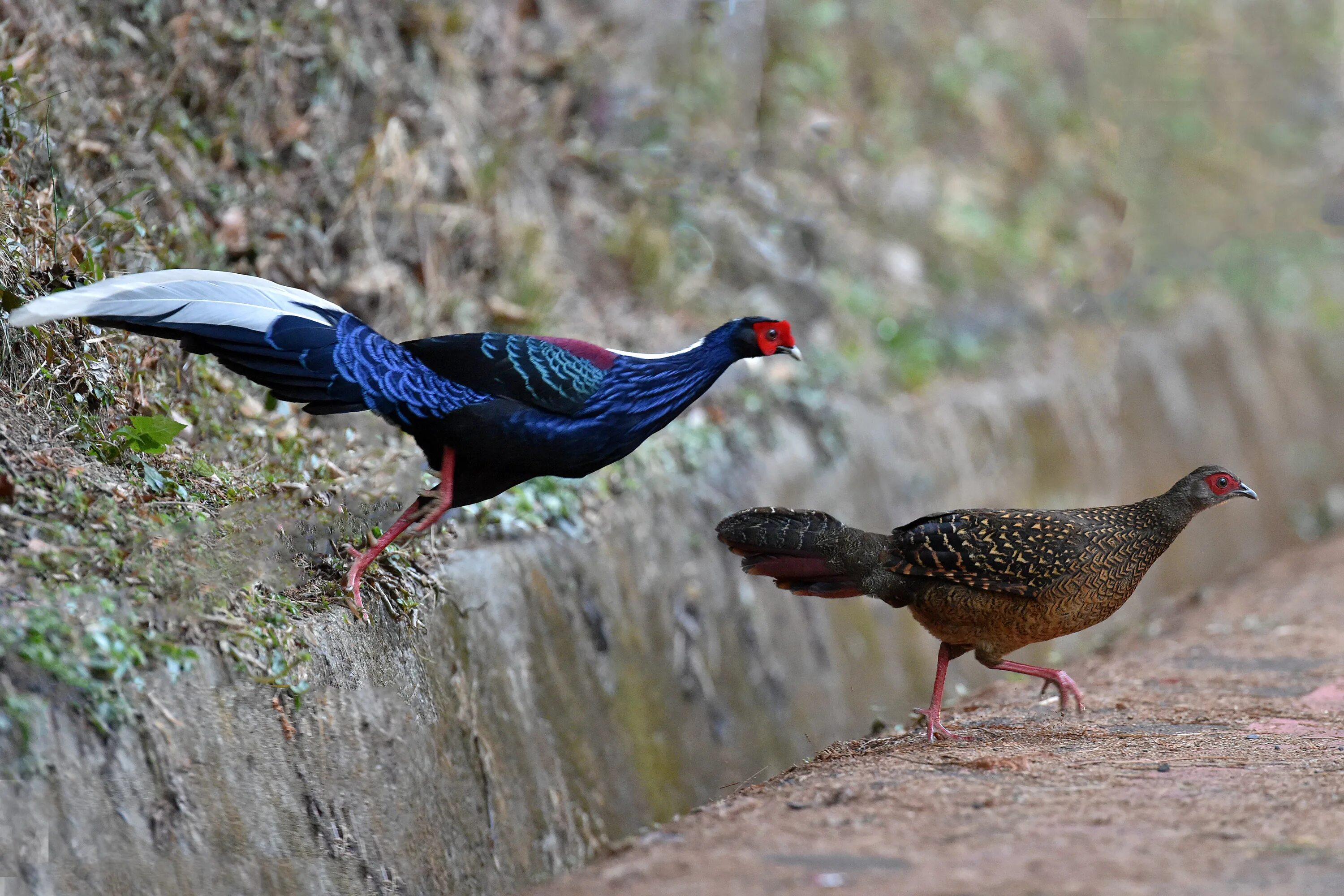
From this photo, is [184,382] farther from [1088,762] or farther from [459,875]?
[1088,762]

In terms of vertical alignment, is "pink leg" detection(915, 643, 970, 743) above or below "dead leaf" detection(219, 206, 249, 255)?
below

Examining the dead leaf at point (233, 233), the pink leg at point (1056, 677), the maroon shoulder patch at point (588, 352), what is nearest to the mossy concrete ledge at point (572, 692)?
the maroon shoulder patch at point (588, 352)

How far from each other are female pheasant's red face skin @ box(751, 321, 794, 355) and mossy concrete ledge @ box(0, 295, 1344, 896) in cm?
151

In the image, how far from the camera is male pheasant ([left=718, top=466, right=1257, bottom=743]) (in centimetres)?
516

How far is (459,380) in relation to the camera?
183 inches

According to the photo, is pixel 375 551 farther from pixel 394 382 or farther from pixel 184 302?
pixel 184 302

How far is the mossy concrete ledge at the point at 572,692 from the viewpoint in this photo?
11.4 ft

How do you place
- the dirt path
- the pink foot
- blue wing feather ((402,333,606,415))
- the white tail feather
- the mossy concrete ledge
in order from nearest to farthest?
the dirt path → the mossy concrete ledge → the white tail feather → blue wing feather ((402,333,606,415)) → the pink foot

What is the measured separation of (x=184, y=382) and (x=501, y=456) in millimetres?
1932

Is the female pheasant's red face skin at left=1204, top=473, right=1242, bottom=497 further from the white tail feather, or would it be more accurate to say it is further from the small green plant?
the small green plant

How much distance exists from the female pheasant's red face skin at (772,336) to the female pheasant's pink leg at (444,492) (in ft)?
3.90

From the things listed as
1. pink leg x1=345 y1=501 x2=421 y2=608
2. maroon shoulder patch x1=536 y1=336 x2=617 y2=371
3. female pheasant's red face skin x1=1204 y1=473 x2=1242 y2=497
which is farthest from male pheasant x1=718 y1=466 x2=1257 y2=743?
pink leg x1=345 y1=501 x2=421 y2=608

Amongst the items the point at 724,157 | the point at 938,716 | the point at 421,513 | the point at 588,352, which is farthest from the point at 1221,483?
the point at 724,157

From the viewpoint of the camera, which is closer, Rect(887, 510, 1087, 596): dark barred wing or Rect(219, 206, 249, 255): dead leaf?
Rect(887, 510, 1087, 596): dark barred wing
